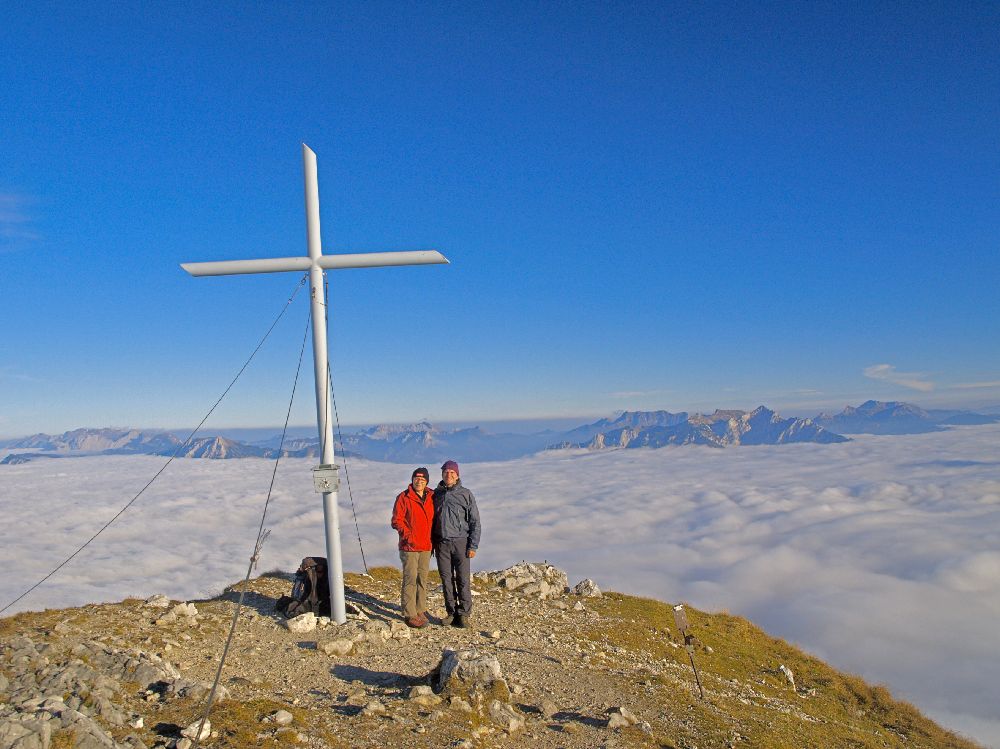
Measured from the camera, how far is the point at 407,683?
29.4 ft

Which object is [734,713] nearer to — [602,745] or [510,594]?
[602,745]

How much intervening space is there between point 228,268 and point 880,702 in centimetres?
1879

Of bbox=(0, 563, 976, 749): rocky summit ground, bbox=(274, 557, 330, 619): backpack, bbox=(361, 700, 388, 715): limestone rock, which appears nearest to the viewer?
bbox=(0, 563, 976, 749): rocky summit ground

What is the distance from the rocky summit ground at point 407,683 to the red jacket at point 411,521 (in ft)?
5.53

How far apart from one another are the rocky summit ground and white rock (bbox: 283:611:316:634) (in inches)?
1.0

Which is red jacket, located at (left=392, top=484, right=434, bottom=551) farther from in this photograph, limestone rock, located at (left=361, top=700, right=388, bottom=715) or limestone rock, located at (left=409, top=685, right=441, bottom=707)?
limestone rock, located at (left=361, top=700, right=388, bottom=715)

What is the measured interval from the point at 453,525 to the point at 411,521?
823mm

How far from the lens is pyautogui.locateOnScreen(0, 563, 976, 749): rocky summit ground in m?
7.11

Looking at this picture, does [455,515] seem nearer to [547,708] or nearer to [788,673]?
[547,708]

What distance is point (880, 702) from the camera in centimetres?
1502

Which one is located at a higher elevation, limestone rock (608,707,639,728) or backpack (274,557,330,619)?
backpack (274,557,330,619)

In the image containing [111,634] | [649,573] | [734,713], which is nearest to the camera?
[734,713]

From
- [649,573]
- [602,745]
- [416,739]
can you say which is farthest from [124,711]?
[649,573]

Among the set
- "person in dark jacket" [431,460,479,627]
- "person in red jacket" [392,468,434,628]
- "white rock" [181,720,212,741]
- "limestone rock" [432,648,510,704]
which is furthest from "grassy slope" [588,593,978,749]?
"white rock" [181,720,212,741]
